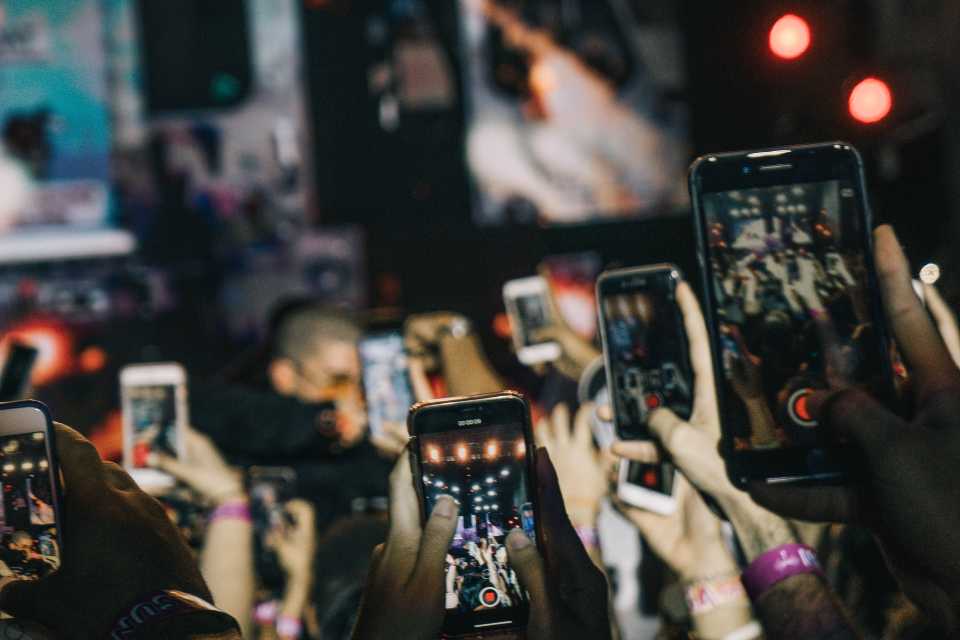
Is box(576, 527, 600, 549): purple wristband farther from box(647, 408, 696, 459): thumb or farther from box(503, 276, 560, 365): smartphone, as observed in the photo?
box(503, 276, 560, 365): smartphone

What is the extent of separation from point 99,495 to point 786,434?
844 mm

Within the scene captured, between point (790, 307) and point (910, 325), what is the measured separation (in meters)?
0.20

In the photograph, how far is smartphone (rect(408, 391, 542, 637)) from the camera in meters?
1.07

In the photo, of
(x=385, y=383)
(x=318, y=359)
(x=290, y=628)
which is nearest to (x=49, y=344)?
(x=318, y=359)

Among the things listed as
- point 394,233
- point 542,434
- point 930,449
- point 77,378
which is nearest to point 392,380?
point 542,434

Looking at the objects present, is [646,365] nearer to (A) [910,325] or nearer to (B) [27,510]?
(A) [910,325]

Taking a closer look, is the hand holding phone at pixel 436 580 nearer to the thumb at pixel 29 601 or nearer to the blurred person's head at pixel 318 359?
the thumb at pixel 29 601

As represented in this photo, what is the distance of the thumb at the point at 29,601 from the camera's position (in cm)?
96

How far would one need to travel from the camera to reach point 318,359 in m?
3.65

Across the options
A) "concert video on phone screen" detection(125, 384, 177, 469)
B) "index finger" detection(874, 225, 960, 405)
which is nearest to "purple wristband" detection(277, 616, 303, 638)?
"concert video on phone screen" detection(125, 384, 177, 469)

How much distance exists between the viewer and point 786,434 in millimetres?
1179

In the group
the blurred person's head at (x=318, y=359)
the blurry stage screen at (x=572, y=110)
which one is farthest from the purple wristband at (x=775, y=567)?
the blurry stage screen at (x=572, y=110)

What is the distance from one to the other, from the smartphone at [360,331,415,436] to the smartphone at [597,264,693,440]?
908 millimetres

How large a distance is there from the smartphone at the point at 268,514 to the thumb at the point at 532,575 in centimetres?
134
